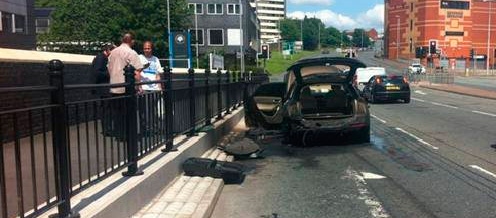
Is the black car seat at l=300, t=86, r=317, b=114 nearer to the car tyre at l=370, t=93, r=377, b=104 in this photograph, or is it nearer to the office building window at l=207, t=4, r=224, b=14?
the car tyre at l=370, t=93, r=377, b=104

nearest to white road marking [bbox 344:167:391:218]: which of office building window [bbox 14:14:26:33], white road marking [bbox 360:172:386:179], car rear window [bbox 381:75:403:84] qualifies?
white road marking [bbox 360:172:386:179]

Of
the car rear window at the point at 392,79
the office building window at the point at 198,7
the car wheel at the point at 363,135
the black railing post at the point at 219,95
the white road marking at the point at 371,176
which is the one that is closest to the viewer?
the white road marking at the point at 371,176

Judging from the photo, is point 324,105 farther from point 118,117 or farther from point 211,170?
point 118,117

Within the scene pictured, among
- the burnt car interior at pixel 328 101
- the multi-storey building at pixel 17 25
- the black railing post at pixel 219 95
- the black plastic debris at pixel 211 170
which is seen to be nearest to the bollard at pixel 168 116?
the black plastic debris at pixel 211 170

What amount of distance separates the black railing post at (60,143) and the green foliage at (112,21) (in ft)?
184

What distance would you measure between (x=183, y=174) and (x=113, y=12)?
63977 mm

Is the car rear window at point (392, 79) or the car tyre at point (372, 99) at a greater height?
the car rear window at point (392, 79)

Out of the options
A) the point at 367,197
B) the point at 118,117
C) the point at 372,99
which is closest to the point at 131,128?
the point at 118,117

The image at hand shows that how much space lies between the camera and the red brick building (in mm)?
118562

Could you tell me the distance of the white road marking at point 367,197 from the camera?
22.0ft

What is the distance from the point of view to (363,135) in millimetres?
13055

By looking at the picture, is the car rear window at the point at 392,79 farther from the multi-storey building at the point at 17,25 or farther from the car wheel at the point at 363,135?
the multi-storey building at the point at 17,25

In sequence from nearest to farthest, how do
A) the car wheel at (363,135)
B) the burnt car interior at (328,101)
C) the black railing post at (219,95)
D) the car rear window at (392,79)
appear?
the car wheel at (363,135) < the burnt car interior at (328,101) < the black railing post at (219,95) < the car rear window at (392,79)

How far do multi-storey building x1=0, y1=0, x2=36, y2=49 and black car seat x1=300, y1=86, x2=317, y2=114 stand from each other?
87.4ft
